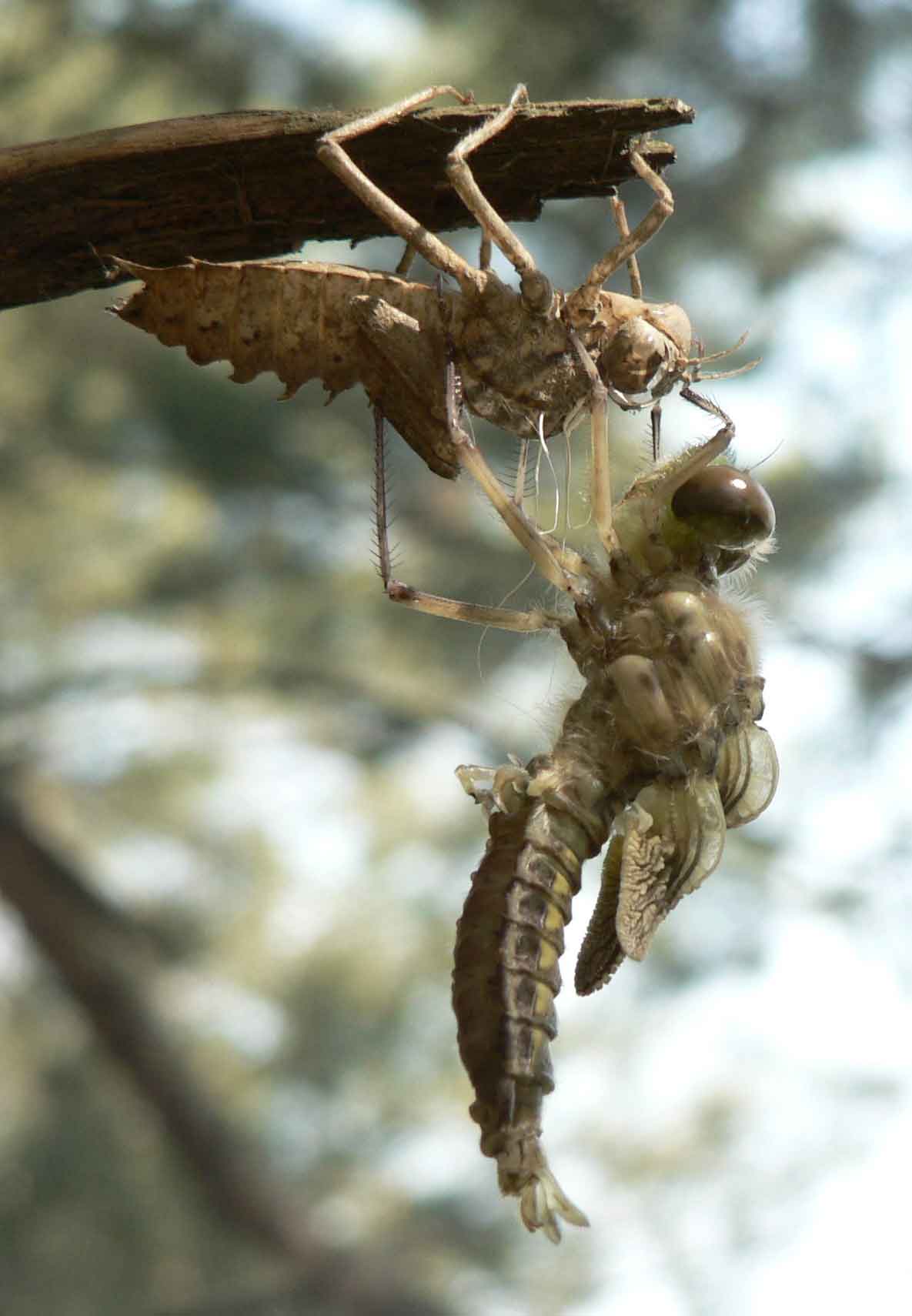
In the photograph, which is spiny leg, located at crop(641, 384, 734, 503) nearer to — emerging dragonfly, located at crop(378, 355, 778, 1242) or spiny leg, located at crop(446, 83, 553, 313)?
emerging dragonfly, located at crop(378, 355, 778, 1242)

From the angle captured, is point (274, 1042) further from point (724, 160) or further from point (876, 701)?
point (724, 160)

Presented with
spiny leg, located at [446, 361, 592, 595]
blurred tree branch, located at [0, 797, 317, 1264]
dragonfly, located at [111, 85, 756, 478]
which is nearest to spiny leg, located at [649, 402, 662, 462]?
dragonfly, located at [111, 85, 756, 478]

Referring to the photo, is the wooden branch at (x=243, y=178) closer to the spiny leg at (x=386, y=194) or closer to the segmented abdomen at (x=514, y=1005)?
the spiny leg at (x=386, y=194)

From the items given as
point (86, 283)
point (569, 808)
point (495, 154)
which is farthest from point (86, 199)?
point (569, 808)

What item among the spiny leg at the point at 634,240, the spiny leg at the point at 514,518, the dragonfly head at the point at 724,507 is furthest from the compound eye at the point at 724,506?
the spiny leg at the point at 634,240

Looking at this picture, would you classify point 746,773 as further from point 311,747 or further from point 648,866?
point 311,747

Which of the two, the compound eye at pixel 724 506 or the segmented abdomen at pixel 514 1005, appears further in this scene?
the compound eye at pixel 724 506
